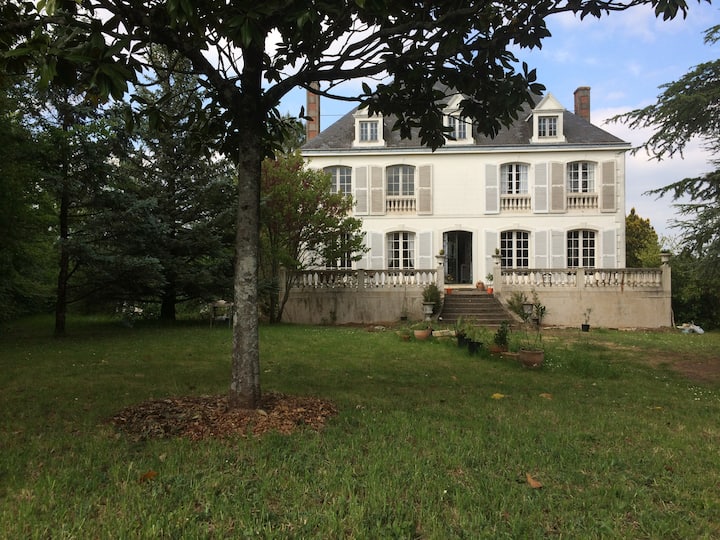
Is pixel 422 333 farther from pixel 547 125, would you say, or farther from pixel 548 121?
pixel 548 121

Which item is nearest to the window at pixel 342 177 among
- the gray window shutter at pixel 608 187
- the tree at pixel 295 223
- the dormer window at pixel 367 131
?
the dormer window at pixel 367 131

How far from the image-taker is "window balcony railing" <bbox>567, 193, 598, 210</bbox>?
20.4 meters

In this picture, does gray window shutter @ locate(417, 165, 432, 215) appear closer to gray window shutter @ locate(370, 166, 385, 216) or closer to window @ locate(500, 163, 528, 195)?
gray window shutter @ locate(370, 166, 385, 216)

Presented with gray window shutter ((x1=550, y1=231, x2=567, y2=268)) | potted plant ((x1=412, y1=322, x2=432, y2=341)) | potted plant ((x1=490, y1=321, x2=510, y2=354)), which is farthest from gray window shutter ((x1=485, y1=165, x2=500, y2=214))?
potted plant ((x1=490, y1=321, x2=510, y2=354))

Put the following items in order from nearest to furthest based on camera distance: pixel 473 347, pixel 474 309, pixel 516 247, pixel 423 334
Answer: pixel 473 347, pixel 423 334, pixel 474 309, pixel 516 247

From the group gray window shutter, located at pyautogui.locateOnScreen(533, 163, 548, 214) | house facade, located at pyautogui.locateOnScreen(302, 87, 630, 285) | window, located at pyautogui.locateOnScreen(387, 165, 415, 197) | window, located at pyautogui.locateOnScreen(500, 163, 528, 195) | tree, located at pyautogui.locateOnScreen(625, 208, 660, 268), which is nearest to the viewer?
house facade, located at pyautogui.locateOnScreen(302, 87, 630, 285)

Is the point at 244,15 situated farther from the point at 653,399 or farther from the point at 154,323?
the point at 154,323

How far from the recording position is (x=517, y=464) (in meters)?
3.44

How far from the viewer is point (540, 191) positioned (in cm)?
2047

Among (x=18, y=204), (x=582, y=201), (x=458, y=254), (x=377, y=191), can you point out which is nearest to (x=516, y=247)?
(x=458, y=254)

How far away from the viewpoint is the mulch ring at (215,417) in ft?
13.1

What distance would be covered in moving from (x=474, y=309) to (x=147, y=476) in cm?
1422

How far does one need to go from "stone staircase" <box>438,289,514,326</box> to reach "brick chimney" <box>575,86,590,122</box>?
11.9 m

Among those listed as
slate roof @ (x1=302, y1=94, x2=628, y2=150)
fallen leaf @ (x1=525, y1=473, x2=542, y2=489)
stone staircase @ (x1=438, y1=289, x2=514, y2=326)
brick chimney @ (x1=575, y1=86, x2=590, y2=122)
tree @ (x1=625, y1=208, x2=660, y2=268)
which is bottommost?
fallen leaf @ (x1=525, y1=473, x2=542, y2=489)
